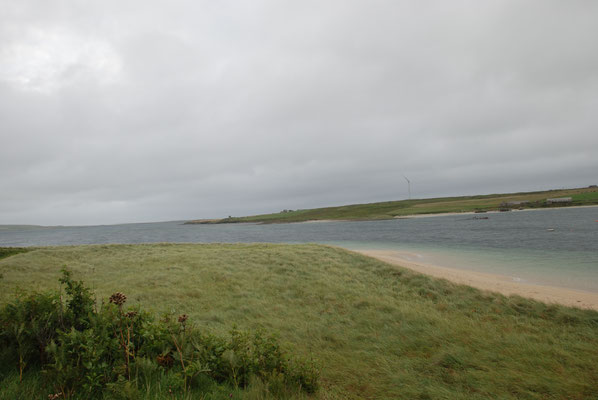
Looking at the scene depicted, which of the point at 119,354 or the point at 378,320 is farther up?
the point at 119,354

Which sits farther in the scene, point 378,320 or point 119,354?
point 378,320

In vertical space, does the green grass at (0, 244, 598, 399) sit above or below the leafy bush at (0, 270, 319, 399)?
below

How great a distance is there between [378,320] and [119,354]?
23.3 feet

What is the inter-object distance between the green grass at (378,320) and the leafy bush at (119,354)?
3.39ft

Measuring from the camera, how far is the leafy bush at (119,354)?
3.56 meters

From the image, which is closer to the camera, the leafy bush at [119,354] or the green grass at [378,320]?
the leafy bush at [119,354]

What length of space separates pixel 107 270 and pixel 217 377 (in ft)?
52.9

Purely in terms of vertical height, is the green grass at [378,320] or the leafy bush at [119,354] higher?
the leafy bush at [119,354]

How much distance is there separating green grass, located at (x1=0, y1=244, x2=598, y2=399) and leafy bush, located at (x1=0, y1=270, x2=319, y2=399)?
1.03 metres

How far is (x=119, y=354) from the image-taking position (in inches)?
158

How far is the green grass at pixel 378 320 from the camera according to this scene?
202 inches

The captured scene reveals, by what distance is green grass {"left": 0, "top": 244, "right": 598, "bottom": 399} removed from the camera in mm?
5121

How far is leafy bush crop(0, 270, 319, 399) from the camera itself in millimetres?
3562

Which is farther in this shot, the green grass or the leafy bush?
the green grass
